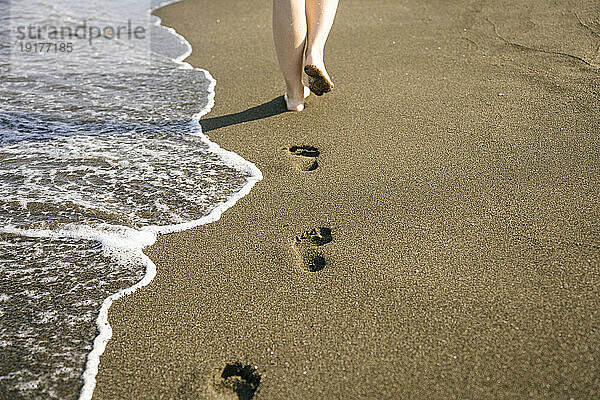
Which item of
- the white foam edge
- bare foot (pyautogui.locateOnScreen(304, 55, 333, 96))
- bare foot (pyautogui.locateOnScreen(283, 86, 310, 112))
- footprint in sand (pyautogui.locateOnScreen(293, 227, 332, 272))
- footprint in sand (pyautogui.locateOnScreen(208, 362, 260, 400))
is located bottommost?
the white foam edge

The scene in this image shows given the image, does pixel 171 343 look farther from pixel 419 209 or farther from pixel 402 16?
pixel 402 16

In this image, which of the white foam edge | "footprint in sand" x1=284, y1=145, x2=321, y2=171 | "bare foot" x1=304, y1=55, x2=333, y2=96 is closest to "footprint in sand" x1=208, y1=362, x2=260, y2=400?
the white foam edge

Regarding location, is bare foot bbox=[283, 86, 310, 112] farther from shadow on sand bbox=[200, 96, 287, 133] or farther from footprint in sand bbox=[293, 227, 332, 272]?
footprint in sand bbox=[293, 227, 332, 272]

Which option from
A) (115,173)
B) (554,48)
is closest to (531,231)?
(115,173)

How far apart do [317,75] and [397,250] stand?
1.10m

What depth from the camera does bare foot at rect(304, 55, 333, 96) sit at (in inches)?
108

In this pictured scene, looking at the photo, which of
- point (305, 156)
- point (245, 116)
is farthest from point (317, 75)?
point (245, 116)

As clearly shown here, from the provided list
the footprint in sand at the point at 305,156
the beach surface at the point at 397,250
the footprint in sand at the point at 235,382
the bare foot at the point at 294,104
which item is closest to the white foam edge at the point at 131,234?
the beach surface at the point at 397,250

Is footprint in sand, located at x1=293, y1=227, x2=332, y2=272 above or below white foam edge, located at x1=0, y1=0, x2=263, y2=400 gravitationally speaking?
above

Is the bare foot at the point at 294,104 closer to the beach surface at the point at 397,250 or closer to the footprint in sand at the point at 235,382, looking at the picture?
the beach surface at the point at 397,250

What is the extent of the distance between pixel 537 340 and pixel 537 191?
0.83 meters

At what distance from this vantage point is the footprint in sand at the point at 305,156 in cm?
259

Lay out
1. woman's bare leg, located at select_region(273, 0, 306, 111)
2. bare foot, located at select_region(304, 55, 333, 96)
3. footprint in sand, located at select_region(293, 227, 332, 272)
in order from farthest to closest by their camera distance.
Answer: woman's bare leg, located at select_region(273, 0, 306, 111)
bare foot, located at select_region(304, 55, 333, 96)
footprint in sand, located at select_region(293, 227, 332, 272)

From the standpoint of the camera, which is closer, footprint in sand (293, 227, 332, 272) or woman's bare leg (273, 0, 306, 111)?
footprint in sand (293, 227, 332, 272)
